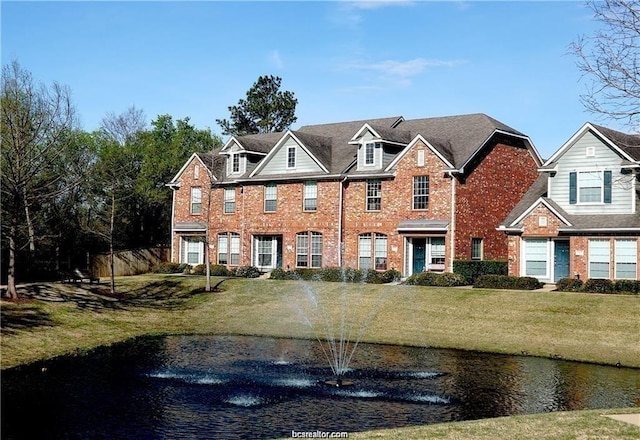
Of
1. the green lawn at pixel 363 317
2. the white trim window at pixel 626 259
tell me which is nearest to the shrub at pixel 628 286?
the green lawn at pixel 363 317

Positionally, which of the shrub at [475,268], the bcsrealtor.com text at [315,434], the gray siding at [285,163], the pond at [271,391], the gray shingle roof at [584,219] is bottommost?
the pond at [271,391]

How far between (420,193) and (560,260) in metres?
8.91

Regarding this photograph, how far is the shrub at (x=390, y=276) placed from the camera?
41.0 meters

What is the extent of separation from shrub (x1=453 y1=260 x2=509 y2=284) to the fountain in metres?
5.36

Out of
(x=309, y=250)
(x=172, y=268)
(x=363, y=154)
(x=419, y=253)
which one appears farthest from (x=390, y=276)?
(x=172, y=268)

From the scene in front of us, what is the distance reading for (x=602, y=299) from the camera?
105ft

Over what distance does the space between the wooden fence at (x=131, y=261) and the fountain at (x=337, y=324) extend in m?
17.5

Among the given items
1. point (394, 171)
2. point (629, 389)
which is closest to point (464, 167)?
point (394, 171)

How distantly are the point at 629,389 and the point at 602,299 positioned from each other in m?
12.2

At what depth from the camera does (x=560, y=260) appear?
3875cm

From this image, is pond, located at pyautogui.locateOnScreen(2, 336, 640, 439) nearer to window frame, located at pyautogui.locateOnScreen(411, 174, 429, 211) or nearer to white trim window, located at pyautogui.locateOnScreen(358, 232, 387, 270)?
window frame, located at pyautogui.locateOnScreen(411, 174, 429, 211)

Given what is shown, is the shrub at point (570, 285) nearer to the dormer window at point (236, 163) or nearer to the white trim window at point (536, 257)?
the white trim window at point (536, 257)

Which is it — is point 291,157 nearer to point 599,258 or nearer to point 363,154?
point 363,154

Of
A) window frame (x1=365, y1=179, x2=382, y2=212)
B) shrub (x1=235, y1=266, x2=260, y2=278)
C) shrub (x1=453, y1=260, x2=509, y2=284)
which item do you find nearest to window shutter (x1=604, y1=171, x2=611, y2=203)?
shrub (x1=453, y1=260, x2=509, y2=284)
